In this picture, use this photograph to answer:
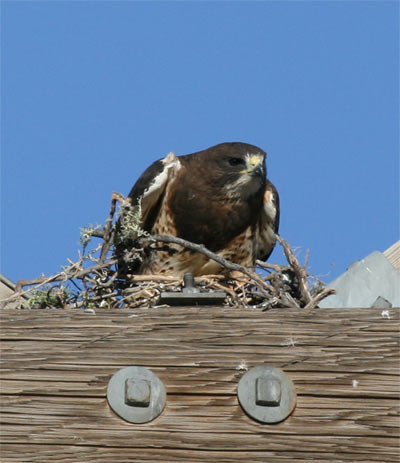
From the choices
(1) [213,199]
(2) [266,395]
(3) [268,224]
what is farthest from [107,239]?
(3) [268,224]

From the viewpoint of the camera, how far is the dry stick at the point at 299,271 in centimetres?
344

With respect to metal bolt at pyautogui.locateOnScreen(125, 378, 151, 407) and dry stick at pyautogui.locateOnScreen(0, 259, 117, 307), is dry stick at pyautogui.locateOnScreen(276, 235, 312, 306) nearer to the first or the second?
dry stick at pyautogui.locateOnScreen(0, 259, 117, 307)

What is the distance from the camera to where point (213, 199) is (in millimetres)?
6172

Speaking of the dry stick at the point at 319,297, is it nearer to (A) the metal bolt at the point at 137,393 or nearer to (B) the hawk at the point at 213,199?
(A) the metal bolt at the point at 137,393

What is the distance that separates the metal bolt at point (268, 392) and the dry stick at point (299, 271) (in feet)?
2.36

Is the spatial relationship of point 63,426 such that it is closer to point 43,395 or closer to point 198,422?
point 43,395

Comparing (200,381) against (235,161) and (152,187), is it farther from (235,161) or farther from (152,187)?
(235,161)

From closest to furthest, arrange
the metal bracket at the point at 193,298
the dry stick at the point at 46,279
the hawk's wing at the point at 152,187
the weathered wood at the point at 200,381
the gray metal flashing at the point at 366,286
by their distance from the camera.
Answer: the weathered wood at the point at 200,381 → the metal bracket at the point at 193,298 → the gray metal flashing at the point at 366,286 → the dry stick at the point at 46,279 → the hawk's wing at the point at 152,187

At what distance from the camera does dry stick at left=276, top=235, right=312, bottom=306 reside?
3439 mm

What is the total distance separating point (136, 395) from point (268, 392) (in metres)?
0.37

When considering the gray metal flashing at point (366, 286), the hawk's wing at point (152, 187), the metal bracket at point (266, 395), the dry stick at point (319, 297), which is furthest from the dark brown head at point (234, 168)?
the metal bracket at point (266, 395)

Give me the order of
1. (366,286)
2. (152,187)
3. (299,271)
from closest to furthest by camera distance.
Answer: (366,286)
(299,271)
(152,187)

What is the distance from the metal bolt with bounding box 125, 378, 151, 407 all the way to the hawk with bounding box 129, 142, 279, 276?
10.5 ft

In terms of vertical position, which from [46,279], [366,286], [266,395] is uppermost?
[46,279]
